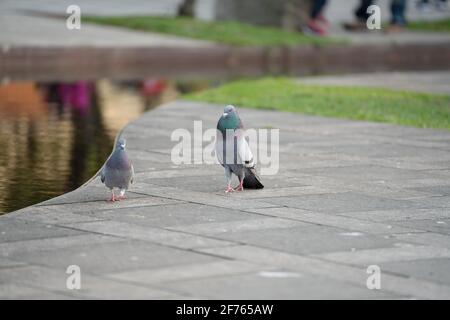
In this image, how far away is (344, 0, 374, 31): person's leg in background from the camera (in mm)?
23023

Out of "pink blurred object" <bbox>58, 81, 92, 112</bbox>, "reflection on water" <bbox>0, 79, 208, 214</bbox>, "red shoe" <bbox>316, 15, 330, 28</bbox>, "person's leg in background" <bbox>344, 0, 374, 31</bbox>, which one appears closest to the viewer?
"reflection on water" <bbox>0, 79, 208, 214</bbox>

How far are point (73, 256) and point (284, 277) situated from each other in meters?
1.21

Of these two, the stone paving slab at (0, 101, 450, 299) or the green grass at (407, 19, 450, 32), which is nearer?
the stone paving slab at (0, 101, 450, 299)

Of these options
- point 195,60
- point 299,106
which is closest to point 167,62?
point 195,60

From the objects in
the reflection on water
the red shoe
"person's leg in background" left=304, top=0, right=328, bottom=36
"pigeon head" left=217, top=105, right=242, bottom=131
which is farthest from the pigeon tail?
the red shoe

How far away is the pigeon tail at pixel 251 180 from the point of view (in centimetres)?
893

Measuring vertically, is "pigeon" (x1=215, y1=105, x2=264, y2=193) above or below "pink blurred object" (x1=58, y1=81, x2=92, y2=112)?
below

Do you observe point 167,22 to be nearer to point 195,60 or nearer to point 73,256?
point 195,60

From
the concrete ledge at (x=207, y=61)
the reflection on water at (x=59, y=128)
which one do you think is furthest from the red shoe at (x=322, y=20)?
the reflection on water at (x=59, y=128)

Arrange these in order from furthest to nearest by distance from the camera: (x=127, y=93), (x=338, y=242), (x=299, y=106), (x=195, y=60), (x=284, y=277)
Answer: (x=195, y=60), (x=127, y=93), (x=299, y=106), (x=338, y=242), (x=284, y=277)

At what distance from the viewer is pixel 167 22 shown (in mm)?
21219

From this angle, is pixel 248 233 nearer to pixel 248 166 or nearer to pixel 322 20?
pixel 248 166

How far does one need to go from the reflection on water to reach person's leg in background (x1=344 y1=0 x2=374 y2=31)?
660cm

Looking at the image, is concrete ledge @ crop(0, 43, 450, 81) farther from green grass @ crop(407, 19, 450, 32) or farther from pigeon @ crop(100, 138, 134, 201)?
pigeon @ crop(100, 138, 134, 201)
